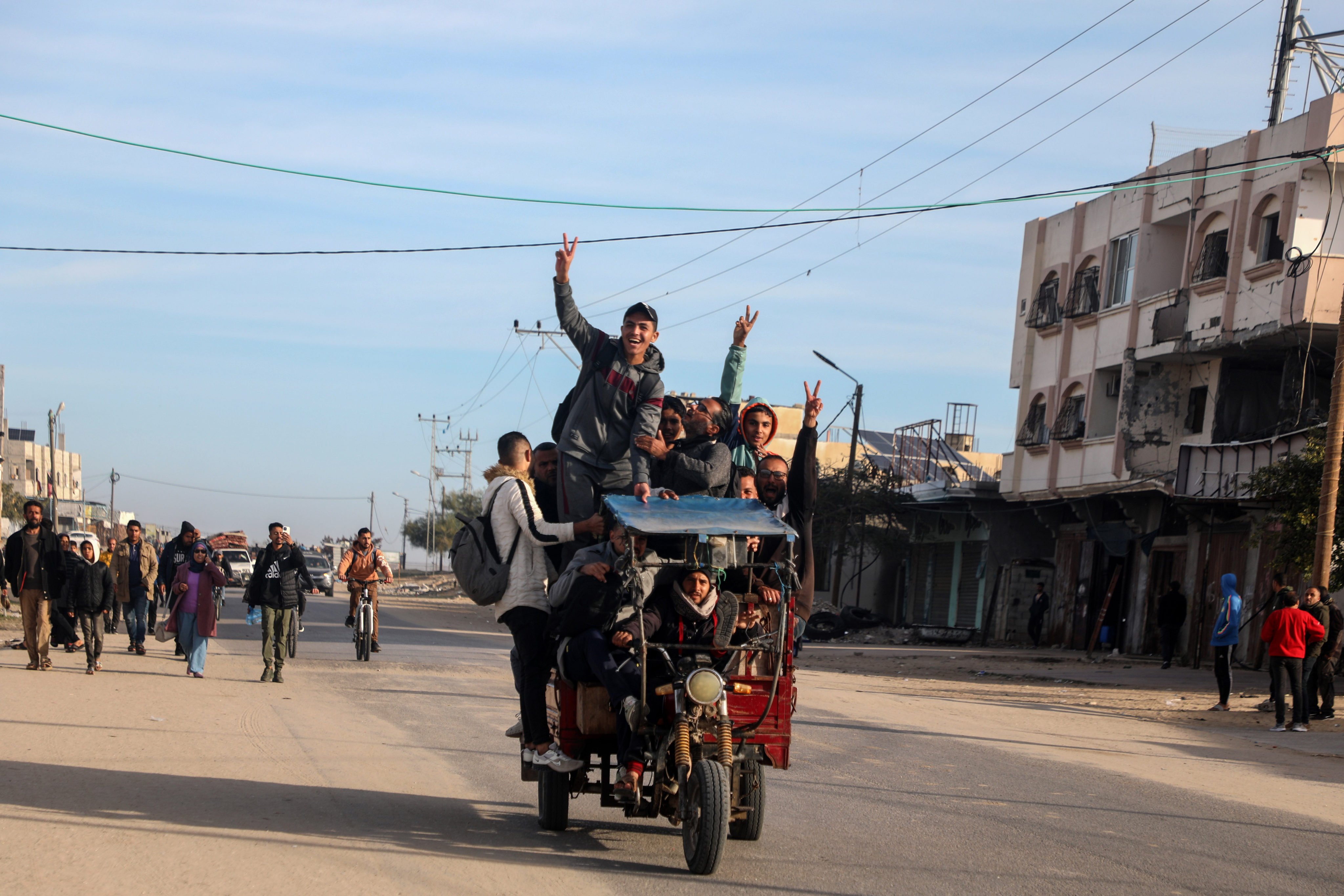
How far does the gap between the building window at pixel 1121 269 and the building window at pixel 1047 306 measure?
2642mm

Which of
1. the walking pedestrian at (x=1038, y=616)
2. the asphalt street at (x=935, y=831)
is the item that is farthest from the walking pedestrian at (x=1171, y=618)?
the asphalt street at (x=935, y=831)

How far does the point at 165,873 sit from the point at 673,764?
237 centimetres

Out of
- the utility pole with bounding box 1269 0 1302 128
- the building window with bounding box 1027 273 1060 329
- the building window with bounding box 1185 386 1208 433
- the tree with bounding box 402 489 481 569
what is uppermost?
the utility pole with bounding box 1269 0 1302 128

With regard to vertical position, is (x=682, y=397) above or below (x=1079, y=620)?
above

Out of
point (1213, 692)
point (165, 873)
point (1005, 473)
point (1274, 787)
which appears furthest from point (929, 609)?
point (165, 873)

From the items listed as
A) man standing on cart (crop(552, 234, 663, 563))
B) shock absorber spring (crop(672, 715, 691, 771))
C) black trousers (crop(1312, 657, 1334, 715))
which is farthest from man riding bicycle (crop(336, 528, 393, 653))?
shock absorber spring (crop(672, 715, 691, 771))

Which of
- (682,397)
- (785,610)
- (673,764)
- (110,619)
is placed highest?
(682,397)

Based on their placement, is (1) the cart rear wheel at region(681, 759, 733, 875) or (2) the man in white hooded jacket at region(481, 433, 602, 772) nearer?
(1) the cart rear wheel at region(681, 759, 733, 875)

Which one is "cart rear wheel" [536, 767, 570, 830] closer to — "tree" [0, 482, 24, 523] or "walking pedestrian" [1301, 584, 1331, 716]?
"walking pedestrian" [1301, 584, 1331, 716]

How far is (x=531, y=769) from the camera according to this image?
24.5ft

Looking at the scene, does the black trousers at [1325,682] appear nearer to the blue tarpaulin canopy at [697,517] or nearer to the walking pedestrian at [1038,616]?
the blue tarpaulin canopy at [697,517]

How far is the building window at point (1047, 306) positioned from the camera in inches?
1457

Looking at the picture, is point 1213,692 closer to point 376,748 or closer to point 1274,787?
point 1274,787

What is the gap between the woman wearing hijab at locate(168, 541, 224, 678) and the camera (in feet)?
54.3
